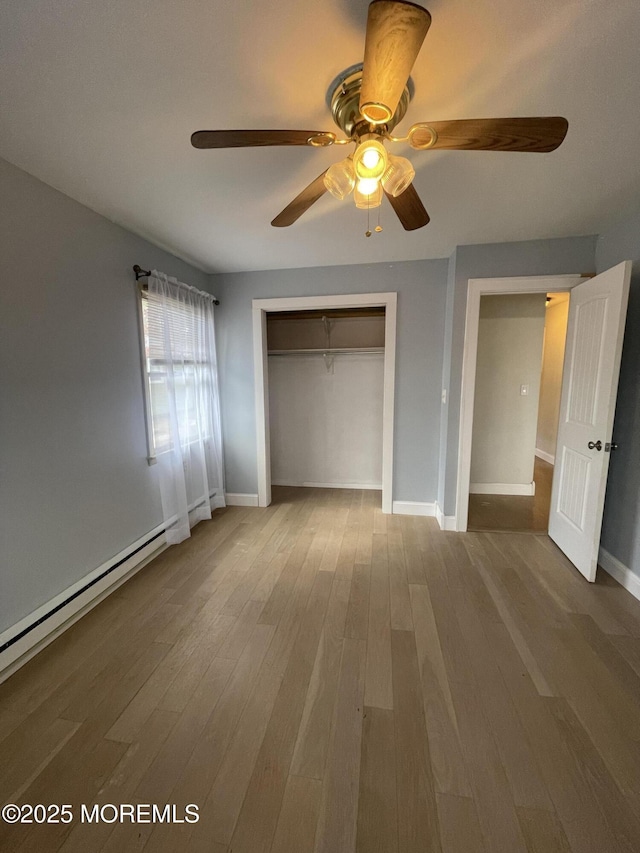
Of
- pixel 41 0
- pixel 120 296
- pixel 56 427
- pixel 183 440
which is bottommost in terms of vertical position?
pixel 183 440

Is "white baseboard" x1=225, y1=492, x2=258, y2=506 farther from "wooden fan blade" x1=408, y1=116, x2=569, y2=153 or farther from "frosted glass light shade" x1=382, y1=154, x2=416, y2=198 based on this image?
"wooden fan blade" x1=408, y1=116, x2=569, y2=153

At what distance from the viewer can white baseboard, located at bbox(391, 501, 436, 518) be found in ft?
11.3

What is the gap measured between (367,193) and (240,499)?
324 centimetres

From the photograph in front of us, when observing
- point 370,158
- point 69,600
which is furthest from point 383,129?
point 69,600

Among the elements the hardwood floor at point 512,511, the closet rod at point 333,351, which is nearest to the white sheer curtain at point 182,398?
the closet rod at point 333,351

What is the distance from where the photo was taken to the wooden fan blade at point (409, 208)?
4.75ft

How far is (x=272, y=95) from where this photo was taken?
130 cm

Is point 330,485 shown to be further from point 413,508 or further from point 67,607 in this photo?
point 67,607

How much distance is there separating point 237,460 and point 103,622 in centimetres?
196

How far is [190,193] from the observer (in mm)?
Result: 1972

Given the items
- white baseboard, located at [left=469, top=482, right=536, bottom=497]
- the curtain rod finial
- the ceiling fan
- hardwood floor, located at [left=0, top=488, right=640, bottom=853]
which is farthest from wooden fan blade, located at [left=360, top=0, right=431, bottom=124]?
white baseboard, located at [left=469, top=482, right=536, bottom=497]

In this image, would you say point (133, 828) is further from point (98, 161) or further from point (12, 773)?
point (98, 161)

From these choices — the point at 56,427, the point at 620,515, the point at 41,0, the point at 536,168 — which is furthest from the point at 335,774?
the point at 536,168

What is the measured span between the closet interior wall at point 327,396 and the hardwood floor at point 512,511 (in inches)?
47.5
